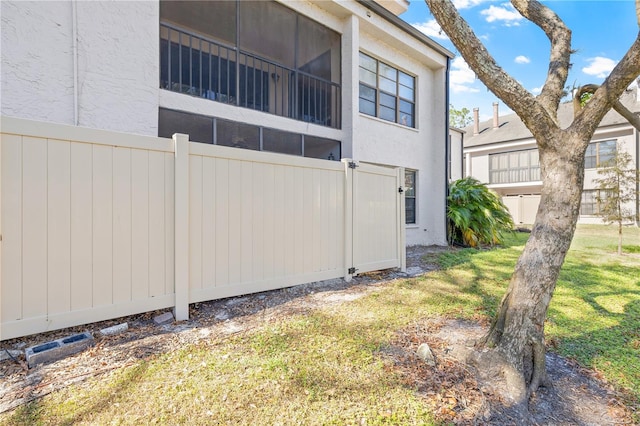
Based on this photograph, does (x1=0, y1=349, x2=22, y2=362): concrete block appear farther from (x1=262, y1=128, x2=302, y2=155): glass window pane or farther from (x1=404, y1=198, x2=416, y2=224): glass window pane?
(x1=404, y1=198, x2=416, y2=224): glass window pane

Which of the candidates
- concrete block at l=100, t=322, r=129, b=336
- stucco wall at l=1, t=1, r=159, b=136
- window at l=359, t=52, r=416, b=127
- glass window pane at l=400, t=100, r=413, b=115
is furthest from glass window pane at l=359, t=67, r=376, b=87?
concrete block at l=100, t=322, r=129, b=336

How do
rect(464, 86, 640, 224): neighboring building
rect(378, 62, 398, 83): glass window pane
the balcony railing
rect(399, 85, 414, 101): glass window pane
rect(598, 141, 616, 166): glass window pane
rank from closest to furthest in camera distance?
the balcony railing
rect(378, 62, 398, 83): glass window pane
rect(399, 85, 414, 101): glass window pane
rect(464, 86, 640, 224): neighboring building
rect(598, 141, 616, 166): glass window pane

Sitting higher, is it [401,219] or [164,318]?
[401,219]

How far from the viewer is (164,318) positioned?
10.9 ft

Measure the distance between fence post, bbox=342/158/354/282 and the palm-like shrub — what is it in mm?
5312

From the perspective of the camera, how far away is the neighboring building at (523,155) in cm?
1691

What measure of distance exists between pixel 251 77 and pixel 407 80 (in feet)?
15.4

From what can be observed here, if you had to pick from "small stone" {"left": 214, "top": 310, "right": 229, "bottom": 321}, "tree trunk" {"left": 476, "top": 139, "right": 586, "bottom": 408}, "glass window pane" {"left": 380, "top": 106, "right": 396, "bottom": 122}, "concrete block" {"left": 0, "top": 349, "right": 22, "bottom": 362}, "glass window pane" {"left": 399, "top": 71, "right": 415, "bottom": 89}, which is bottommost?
"small stone" {"left": 214, "top": 310, "right": 229, "bottom": 321}

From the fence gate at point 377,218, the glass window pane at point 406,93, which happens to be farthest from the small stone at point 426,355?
the glass window pane at point 406,93

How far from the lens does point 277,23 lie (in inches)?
286

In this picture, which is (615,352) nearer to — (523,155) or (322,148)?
(322,148)

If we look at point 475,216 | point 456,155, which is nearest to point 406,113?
point 475,216

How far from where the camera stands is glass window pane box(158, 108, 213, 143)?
17.8ft

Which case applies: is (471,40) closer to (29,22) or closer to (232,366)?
(232,366)
